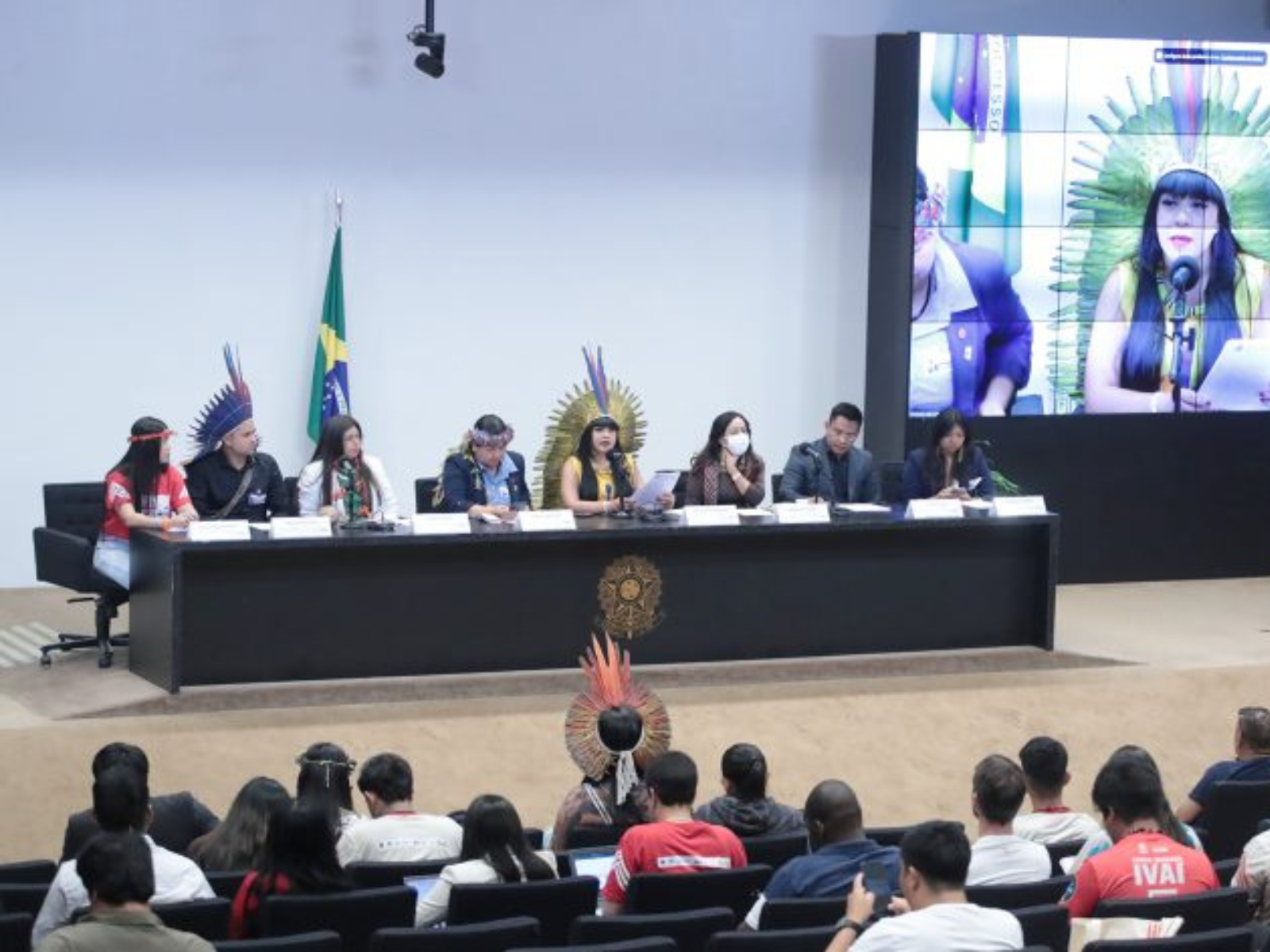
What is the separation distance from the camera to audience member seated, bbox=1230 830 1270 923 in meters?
5.45

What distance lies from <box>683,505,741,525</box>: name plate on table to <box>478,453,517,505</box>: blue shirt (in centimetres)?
78

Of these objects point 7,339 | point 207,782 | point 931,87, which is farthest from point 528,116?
point 207,782

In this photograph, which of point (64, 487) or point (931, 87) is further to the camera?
point (931, 87)

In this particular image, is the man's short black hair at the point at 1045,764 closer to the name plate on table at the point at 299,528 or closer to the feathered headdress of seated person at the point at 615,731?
the feathered headdress of seated person at the point at 615,731

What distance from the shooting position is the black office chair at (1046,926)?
191 inches

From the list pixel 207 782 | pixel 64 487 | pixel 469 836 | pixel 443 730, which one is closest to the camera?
pixel 469 836

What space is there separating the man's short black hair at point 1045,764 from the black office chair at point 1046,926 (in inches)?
36.8

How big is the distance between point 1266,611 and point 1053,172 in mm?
2546

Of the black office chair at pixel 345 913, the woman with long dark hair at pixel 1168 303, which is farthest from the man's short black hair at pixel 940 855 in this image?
the woman with long dark hair at pixel 1168 303

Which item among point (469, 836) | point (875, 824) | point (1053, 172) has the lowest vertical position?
point (875, 824)

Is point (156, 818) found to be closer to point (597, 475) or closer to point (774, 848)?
point (774, 848)

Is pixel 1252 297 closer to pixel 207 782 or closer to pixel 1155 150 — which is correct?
pixel 1155 150

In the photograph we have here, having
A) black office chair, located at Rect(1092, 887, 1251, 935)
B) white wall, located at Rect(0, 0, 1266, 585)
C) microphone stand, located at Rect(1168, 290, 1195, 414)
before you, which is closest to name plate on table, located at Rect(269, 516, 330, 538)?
white wall, located at Rect(0, 0, 1266, 585)

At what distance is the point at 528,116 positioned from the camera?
1156cm
